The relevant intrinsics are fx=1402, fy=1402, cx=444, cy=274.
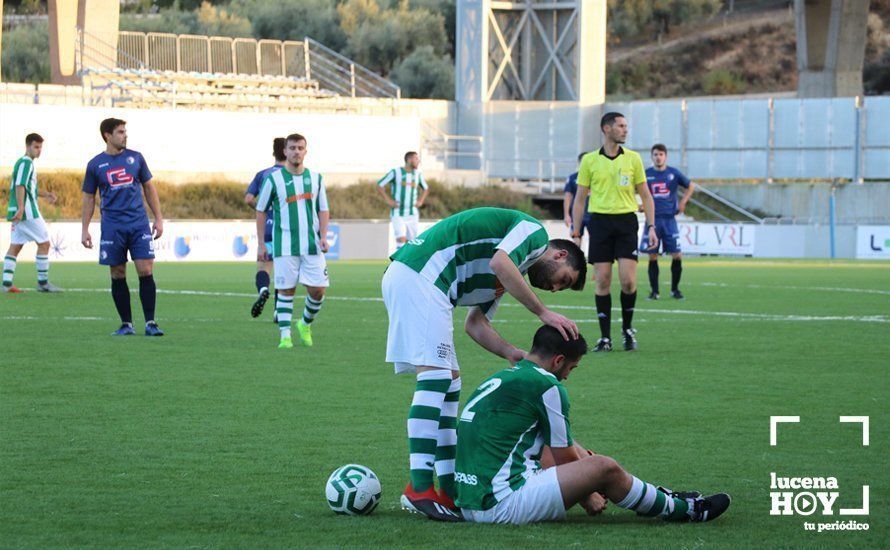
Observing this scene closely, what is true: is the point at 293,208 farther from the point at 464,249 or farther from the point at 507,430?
the point at 507,430

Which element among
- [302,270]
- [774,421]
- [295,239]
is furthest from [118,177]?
[774,421]

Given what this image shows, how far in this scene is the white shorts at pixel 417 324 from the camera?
20.6ft

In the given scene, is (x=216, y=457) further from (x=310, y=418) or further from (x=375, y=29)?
(x=375, y=29)

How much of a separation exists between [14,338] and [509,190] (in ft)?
114

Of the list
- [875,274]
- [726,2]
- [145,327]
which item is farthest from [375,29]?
[145,327]

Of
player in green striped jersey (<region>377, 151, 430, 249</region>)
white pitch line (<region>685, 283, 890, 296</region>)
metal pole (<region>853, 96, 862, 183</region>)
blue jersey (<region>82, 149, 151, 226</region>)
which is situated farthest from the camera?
metal pole (<region>853, 96, 862, 183</region>)

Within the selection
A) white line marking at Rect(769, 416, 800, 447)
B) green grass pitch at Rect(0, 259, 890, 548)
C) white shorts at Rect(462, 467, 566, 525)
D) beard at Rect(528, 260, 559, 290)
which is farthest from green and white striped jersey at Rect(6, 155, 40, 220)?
white shorts at Rect(462, 467, 566, 525)

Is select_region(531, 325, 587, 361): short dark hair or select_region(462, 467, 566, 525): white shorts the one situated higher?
select_region(531, 325, 587, 361): short dark hair

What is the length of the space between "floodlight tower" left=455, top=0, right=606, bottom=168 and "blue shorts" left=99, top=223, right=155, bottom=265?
123 ft

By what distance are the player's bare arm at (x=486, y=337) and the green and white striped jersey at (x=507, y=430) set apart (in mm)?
497

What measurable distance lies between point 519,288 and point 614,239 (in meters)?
7.06

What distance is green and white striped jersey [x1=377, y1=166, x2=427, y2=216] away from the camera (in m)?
26.4

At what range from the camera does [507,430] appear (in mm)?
5785

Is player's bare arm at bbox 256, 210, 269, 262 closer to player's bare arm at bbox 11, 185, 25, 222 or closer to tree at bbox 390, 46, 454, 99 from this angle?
player's bare arm at bbox 11, 185, 25, 222
